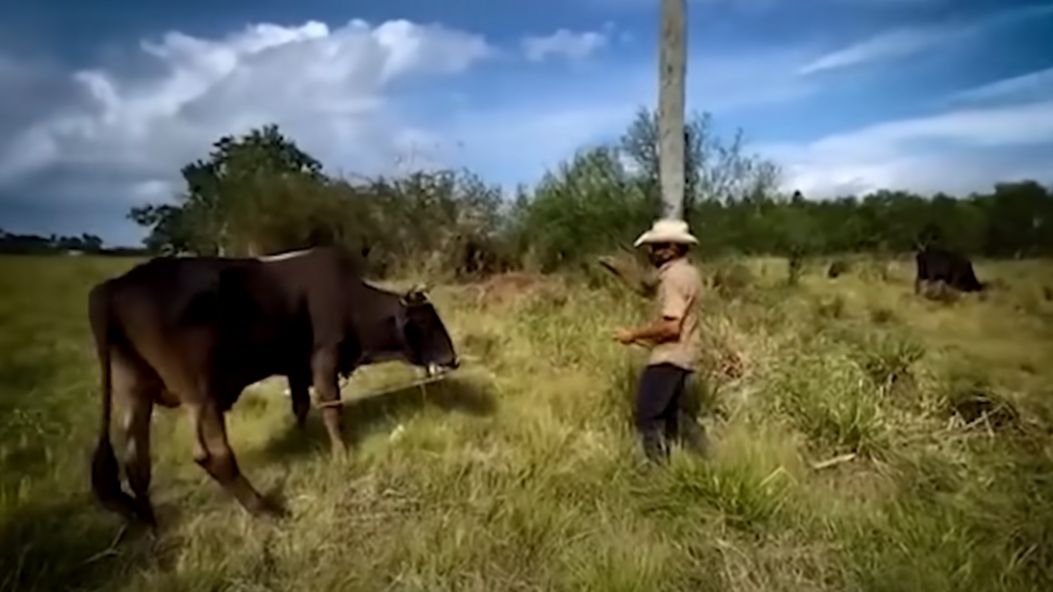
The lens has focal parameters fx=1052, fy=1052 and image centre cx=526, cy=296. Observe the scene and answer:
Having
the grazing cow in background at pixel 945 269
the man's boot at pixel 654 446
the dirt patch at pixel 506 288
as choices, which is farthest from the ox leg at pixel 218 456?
the grazing cow in background at pixel 945 269

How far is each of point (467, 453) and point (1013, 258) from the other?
2194 millimetres

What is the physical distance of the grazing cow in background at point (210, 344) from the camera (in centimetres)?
264

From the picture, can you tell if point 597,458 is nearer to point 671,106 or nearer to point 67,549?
point 671,106

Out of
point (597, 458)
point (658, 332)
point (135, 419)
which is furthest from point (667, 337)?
point (135, 419)

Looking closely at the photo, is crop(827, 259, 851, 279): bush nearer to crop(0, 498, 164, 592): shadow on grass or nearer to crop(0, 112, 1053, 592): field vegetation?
crop(0, 112, 1053, 592): field vegetation

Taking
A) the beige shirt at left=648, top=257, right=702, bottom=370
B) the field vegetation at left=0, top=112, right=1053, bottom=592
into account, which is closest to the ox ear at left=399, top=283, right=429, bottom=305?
the field vegetation at left=0, top=112, right=1053, bottom=592

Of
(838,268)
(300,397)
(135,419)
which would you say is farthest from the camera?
(838,268)

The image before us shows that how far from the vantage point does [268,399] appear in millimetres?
3107

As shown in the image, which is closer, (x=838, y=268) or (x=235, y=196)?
(x=235, y=196)

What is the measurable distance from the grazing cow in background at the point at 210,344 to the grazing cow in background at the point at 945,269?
2.04 m

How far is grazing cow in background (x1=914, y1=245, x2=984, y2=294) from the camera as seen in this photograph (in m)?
3.83

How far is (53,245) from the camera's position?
2.57 m

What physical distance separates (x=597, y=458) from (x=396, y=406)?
661 millimetres

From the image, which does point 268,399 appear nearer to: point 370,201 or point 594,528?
point 370,201
